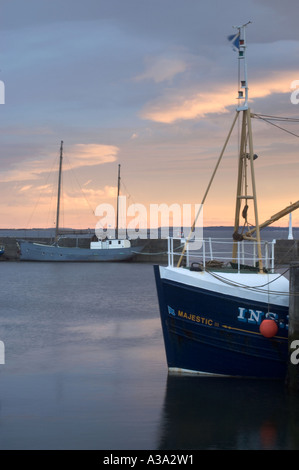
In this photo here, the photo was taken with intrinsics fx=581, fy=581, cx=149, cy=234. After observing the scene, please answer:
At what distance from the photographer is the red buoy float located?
14820mm

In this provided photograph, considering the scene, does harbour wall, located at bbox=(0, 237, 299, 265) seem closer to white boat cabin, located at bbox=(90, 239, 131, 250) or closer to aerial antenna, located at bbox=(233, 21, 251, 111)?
white boat cabin, located at bbox=(90, 239, 131, 250)

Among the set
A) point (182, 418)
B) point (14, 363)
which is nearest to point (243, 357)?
point (182, 418)

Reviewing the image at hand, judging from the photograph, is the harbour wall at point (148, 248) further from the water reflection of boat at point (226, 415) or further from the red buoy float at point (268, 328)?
the red buoy float at point (268, 328)

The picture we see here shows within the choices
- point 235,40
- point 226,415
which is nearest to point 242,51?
point 235,40

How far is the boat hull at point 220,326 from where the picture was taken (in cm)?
1515

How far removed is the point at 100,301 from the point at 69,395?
2276cm

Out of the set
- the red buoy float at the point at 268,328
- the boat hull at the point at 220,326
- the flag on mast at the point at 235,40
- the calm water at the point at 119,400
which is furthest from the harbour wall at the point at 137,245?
the red buoy float at the point at 268,328

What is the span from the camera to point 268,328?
1481 cm

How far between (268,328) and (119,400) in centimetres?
421

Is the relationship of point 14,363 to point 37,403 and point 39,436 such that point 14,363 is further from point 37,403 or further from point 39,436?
point 39,436

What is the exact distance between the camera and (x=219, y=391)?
49.2 ft

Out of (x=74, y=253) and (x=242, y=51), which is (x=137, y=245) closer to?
(x=74, y=253)

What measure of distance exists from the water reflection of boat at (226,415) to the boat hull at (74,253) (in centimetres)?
5362

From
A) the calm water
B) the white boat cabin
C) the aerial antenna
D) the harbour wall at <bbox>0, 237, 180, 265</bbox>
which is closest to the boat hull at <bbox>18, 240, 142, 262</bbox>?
the white boat cabin
